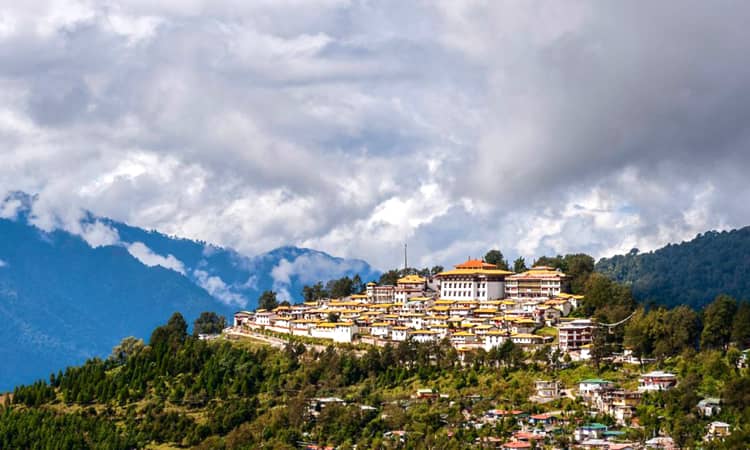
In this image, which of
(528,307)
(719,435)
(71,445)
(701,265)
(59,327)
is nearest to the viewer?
(719,435)

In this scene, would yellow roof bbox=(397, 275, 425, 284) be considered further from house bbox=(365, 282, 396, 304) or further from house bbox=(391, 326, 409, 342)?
house bbox=(391, 326, 409, 342)

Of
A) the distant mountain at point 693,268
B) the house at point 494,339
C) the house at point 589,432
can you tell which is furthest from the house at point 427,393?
the distant mountain at point 693,268

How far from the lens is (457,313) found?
7856cm

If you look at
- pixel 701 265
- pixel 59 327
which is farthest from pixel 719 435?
pixel 59 327

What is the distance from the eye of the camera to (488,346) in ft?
231

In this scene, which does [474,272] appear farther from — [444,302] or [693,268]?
[693,268]

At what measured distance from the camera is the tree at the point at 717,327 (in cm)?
6159

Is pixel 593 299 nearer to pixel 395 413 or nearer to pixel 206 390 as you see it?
pixel 395 413

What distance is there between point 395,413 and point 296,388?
12275 mm

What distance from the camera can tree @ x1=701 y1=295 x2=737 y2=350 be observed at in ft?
202

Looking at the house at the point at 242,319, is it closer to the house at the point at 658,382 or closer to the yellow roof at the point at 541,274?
the yellow roof at the point at 541,274

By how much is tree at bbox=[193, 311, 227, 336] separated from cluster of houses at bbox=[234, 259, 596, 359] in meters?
2.41

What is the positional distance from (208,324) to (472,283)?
24.4 m

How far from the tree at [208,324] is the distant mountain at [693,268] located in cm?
5746
